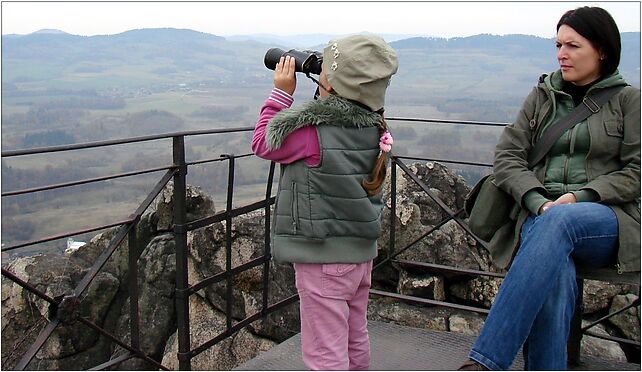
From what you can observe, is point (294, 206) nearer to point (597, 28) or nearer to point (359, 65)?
point (359, 65)

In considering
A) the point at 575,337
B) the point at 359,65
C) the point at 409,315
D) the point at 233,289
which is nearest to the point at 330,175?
the point at 359,65

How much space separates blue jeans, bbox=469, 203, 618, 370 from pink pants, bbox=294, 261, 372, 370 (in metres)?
0.48

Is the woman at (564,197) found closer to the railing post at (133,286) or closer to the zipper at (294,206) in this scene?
the zipper at (294,206)

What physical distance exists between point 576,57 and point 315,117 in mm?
1068

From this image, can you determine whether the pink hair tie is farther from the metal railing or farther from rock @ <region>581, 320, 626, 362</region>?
rock @ <region>581, 320, 626, 362</region>

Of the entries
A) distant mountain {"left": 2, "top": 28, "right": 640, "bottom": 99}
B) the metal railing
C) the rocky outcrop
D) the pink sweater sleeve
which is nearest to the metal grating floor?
the metal railing

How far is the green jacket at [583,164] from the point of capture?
242cm

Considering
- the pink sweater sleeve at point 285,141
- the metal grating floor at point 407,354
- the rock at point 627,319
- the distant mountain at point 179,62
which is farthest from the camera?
the distant mountain at point 179,62

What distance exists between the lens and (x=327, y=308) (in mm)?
2377

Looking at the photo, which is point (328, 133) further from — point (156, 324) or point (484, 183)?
point (156, 324)

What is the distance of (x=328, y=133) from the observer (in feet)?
7.54

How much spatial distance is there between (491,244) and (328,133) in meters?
0.88

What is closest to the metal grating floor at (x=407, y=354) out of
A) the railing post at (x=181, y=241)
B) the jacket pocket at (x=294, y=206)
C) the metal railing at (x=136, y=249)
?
the metal railing at (x=136, y=249)

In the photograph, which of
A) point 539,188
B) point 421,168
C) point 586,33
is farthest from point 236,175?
point 421,168
